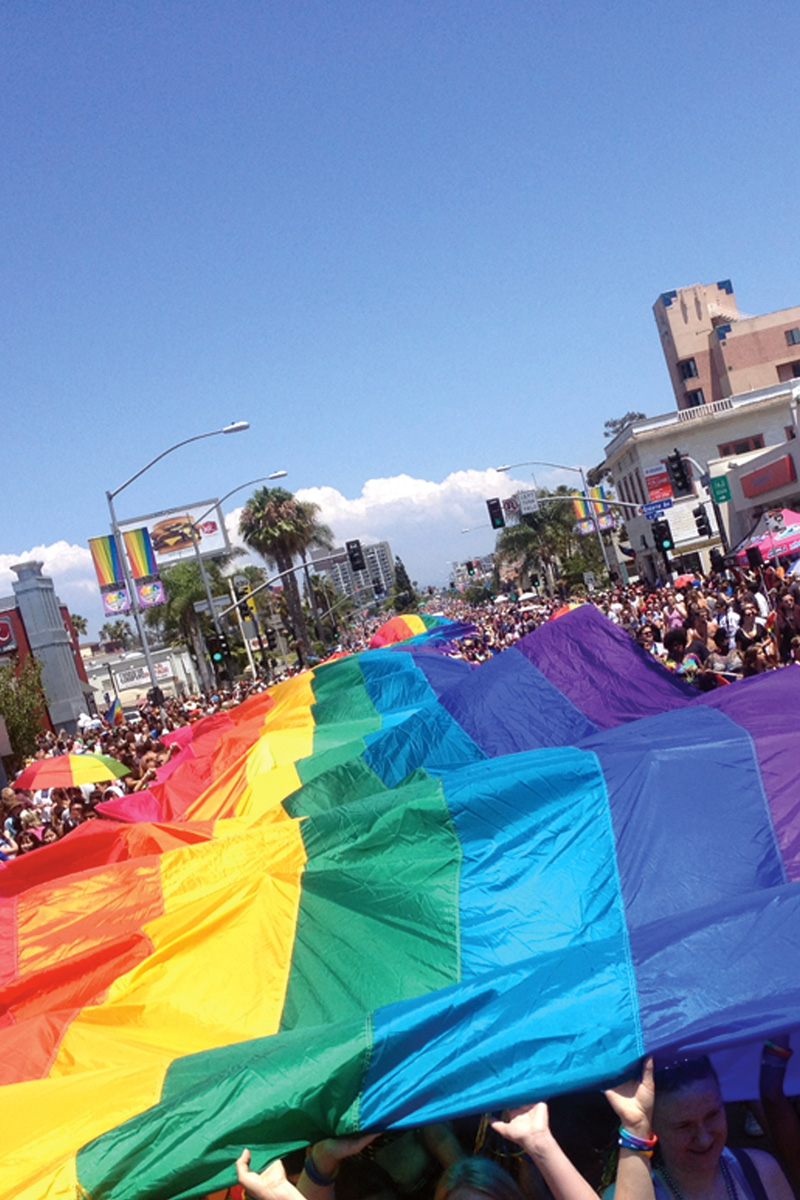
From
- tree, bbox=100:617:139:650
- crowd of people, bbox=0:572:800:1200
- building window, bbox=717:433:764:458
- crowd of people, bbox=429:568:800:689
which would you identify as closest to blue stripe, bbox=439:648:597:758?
crowd of people, bbox=429:568:800:689

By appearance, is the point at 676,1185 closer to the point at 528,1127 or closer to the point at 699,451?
the point at 528,1127

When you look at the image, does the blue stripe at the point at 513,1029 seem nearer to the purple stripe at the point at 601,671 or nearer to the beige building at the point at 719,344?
the purple stripe at the point at 601,671

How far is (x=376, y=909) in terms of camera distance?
17.1 feet

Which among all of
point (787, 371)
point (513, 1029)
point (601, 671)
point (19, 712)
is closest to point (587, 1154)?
point (513, 1029)

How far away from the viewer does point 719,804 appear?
196 inches

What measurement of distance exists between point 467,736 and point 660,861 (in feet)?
13.6

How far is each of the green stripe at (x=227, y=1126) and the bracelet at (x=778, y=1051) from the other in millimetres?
1220

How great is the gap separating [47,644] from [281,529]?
758 inches

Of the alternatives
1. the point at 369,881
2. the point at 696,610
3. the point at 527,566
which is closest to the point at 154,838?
the point at 369,881

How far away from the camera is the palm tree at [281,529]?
63906 millimetres

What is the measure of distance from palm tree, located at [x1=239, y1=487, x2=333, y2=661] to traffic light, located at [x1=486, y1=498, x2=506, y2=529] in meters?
27.9

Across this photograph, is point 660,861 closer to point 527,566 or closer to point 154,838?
point 154,838

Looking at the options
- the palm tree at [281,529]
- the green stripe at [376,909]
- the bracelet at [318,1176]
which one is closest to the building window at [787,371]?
the palm tree at [281,529]

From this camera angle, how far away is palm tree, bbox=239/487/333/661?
6391 centimetres
